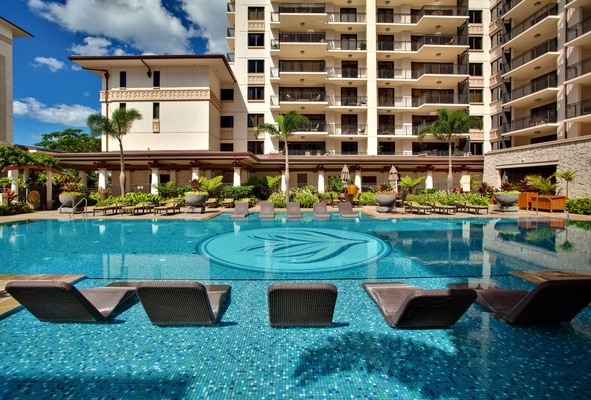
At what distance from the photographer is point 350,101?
32.4 m

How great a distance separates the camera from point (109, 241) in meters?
10.4

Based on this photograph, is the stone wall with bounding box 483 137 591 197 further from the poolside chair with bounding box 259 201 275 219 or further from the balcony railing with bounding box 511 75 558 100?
the poolside chair with bounding box 259 201 275 219

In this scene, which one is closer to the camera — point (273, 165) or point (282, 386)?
point (282, 386)

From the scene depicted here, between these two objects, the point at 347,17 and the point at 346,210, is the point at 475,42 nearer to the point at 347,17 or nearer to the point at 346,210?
the point at 347,17

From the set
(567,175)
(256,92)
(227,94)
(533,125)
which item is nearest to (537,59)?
(533,125)

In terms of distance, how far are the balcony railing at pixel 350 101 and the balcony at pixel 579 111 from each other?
16939mm

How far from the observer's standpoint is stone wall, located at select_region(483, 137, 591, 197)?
64.8 ft

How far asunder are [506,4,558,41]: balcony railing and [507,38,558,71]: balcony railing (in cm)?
206

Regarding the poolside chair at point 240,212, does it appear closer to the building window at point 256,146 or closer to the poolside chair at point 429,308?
the poolside chair at point 429,308

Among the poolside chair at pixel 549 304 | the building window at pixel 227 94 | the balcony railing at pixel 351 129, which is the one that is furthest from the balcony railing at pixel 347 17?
the poolside chair at pixel 549 304

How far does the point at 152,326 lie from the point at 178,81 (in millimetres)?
28296

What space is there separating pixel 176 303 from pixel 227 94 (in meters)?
31.7

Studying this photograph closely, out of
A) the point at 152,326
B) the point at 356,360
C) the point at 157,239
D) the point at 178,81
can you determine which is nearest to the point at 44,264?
the point at 157,239

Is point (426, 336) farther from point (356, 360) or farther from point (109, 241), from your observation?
point (109, 241)
